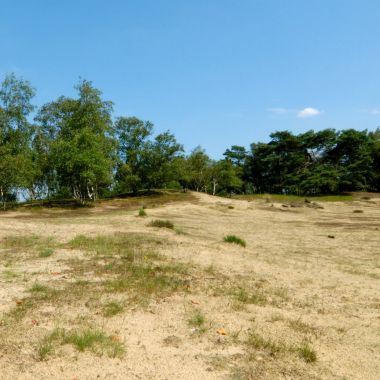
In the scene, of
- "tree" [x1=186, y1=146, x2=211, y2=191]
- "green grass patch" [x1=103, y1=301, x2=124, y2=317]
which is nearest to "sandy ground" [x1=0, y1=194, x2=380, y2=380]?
"green grass patch" [x1=103, y1=301, x2=124, y2=317]

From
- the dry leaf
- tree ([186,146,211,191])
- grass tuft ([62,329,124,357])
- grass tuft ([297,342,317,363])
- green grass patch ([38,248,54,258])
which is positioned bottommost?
grass tuft ([297,342,317,363])

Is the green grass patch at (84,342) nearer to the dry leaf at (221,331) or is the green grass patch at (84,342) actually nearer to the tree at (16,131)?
the dry leaf at (221,331)

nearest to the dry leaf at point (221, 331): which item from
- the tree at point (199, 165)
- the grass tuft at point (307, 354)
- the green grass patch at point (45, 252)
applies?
the grass tuft at point (307, 354)

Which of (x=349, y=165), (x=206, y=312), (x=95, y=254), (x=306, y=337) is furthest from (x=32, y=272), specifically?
→ (x=349, y=165)

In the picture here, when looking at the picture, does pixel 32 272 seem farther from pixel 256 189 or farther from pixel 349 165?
pixel 256 189

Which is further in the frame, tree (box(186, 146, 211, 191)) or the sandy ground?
tree (box(186, 146, 211, 191))

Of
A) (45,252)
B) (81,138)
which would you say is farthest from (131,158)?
(45,252)

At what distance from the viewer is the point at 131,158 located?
55469 mm

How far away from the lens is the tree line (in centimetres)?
3994

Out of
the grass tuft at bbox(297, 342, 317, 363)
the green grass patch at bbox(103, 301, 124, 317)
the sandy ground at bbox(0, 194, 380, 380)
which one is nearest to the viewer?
the sandy ground at bbox(0, 194, 380, 380)

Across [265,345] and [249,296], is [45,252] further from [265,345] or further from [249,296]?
[265,345]

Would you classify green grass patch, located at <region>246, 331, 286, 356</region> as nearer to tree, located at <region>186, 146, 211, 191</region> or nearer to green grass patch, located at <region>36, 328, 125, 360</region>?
green grass patch, located at <region>36, 328, 125, 360</region>

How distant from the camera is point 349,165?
71.5m

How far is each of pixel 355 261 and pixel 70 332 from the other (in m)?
10.9
